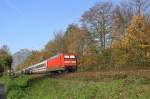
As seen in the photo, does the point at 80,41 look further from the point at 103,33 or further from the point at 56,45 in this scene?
the point at 56,45

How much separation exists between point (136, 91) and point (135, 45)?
44852 mm

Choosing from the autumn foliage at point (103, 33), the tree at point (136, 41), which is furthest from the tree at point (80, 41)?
the tree at point (136, 41)

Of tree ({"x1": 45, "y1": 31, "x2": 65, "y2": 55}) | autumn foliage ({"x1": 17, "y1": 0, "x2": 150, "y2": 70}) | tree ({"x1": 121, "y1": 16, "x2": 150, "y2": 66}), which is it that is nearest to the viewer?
tree ({"x1": 121, "y1": 16, "x2": 150, "y2": 66})

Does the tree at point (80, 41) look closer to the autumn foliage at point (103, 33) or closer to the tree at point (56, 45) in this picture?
the autumn foliage at point (103, 33)

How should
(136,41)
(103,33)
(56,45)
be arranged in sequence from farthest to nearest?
(56,45) → (103,33) → (136,41)

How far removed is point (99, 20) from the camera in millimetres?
76250

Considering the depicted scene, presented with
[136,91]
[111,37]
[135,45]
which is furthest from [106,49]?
[136,91]

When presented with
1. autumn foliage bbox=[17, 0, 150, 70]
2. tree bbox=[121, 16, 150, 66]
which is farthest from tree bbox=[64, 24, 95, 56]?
tree bbox=[121, 16, 150, 66]

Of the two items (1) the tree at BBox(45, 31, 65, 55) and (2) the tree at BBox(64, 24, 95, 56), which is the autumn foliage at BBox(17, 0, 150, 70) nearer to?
(2) the tree at BBox(64, 24, 95, 56)

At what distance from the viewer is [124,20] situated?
7750cm

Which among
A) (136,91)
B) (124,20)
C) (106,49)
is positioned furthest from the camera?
(124,20)

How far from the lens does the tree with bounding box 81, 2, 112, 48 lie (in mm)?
74625

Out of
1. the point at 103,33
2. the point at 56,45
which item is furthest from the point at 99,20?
the point at 56,45

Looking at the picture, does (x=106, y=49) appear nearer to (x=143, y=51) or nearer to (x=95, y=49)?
(x=95, y=49)
